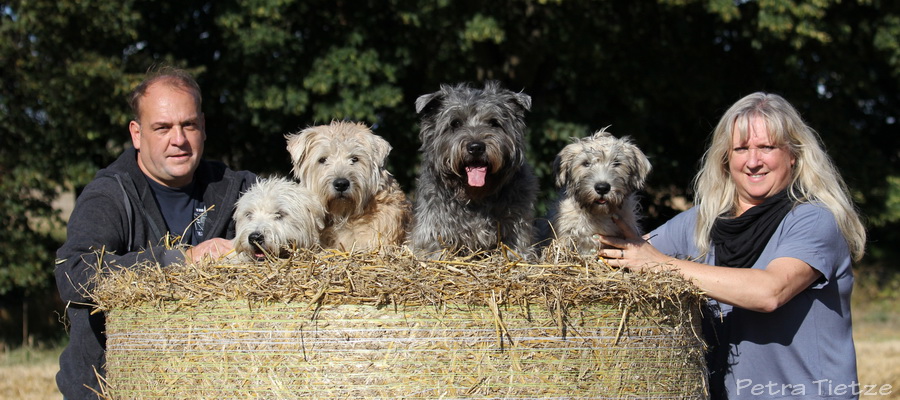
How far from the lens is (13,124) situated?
1304 cm

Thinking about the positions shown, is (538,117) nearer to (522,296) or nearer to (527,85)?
(527,85)

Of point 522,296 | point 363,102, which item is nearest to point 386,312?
point 522,296

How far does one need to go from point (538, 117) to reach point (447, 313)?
10.3 meters

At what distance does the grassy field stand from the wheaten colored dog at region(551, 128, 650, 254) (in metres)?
2.74

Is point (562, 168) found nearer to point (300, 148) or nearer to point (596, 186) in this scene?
point (596, 186)

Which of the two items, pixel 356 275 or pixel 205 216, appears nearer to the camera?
pixel 356 275

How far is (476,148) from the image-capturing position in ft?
16.3

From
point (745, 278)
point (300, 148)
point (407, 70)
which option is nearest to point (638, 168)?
point (745, 278)

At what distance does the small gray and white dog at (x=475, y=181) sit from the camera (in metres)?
5.06

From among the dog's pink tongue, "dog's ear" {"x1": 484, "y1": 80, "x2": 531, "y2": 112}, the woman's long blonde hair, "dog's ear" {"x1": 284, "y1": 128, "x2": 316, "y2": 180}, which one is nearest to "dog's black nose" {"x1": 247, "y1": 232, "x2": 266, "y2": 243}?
"dog's ear" {"x1": 284, "y1": 128, "x2": 316, "y2": 180}

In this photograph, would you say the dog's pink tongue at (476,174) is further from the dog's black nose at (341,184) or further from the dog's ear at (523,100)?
the dog's black nose at (341,184)

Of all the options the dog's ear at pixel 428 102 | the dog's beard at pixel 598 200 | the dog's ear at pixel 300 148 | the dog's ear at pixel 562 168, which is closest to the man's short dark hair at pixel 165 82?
the dog's ear at pixel 300 148

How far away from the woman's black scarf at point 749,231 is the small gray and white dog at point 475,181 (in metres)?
1.18

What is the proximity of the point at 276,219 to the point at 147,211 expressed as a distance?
0.82 m
